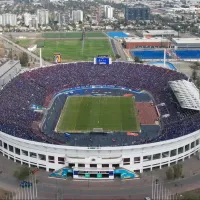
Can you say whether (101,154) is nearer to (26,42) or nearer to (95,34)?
(26,42)

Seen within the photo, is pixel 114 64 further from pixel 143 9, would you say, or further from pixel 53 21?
pixel 143 9

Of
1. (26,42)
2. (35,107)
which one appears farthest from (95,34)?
(35,107)

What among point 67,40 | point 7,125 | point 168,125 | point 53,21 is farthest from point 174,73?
point 53,21

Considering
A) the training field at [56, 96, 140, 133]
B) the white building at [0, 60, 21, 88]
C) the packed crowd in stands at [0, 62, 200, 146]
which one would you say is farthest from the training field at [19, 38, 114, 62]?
the training field at [56, 96, 140, 133]

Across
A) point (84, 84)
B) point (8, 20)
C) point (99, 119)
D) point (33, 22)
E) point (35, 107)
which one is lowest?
point (99, 119)

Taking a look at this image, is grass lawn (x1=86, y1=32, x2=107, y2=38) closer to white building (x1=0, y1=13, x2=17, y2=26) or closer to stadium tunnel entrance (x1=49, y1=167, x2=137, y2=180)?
white building (x1=0, y1=13, x2=17, y2=26)

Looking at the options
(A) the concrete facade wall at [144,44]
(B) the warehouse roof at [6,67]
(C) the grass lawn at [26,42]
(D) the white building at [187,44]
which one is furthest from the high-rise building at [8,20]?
(B) the warehouse roof at [6,67]
